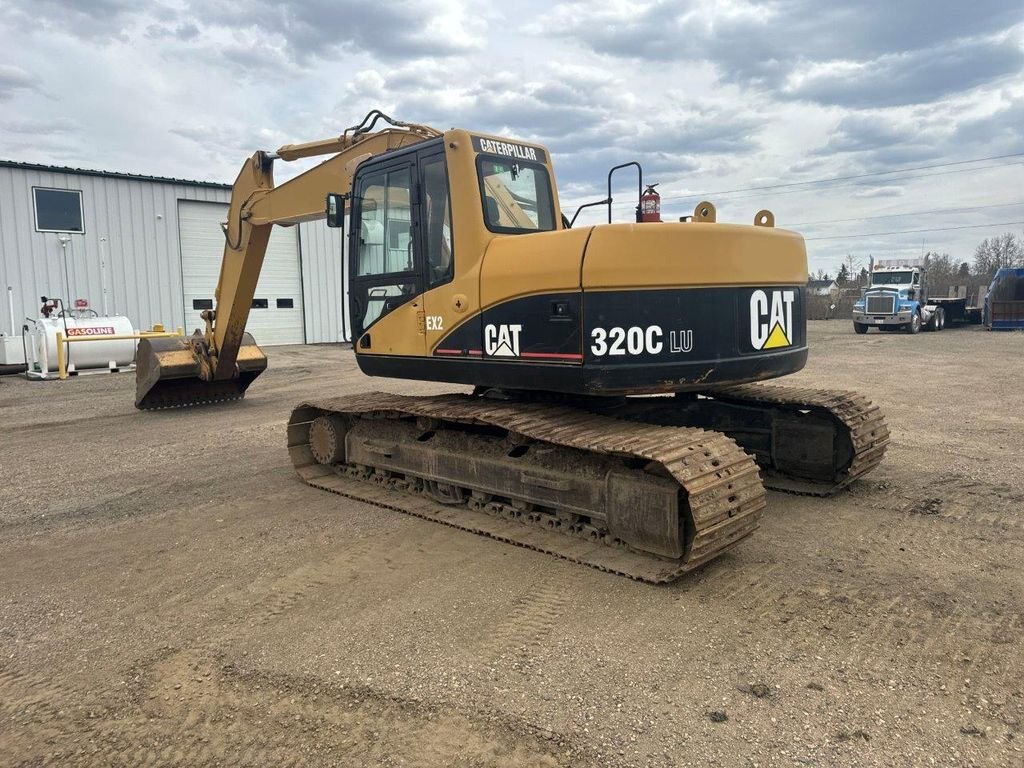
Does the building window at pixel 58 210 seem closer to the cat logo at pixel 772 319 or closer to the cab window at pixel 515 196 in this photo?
the cab window at pixel 515 196

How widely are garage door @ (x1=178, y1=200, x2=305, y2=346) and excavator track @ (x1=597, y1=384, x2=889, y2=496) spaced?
18.2 meters

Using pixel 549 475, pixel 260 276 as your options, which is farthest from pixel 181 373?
pixel 260 276

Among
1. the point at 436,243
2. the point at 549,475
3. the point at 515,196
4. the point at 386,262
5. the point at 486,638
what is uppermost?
the point at 515,196

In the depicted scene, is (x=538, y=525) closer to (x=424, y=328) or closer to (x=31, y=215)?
(x=424, y=328)

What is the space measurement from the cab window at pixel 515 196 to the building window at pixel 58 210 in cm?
1909

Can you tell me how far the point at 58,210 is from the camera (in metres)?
20.3

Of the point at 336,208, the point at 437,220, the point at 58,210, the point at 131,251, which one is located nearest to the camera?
the point at 437,220

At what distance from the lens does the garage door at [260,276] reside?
2294cm

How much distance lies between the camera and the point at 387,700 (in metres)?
3.31

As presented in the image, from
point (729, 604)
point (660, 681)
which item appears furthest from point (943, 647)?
point (660, 681)

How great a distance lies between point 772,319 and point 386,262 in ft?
10.5

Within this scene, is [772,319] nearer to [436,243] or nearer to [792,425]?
[792,425]

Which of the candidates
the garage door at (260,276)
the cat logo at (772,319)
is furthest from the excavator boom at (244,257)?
the garage door at (260,276)

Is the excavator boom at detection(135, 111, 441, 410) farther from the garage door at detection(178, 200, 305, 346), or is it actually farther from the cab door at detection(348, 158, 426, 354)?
the garage door at detection(178, 200, 305, 346)
